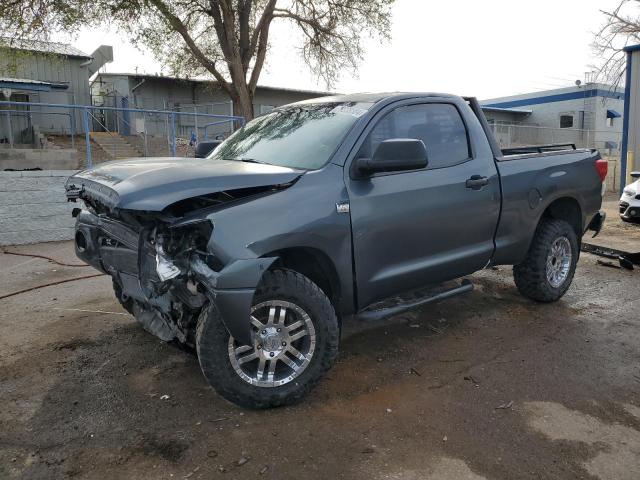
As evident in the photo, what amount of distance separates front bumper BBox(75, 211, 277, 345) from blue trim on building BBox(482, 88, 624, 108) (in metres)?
35.3

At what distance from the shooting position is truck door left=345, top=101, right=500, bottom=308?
349 cm

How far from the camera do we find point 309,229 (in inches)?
124

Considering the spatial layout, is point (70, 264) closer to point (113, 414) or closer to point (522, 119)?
point (113, 414)

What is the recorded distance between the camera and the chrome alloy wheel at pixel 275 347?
3.02 meters

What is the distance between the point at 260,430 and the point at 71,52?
2472cm

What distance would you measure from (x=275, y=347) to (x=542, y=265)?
300 centimetres

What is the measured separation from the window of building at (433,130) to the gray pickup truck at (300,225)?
0.5 inches

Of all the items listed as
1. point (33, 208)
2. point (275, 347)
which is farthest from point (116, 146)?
point (275, 347)

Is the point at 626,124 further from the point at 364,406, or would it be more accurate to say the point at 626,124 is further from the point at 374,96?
the point at 364,406

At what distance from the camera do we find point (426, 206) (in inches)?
149

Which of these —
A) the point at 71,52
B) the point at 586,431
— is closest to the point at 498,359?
the point at 586,431

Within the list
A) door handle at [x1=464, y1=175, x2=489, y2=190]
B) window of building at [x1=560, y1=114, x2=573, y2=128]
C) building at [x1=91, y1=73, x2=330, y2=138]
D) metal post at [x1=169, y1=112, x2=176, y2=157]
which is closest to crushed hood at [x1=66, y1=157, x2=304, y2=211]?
door handle at [x1=464, y1=175, x2=489, y2=190]

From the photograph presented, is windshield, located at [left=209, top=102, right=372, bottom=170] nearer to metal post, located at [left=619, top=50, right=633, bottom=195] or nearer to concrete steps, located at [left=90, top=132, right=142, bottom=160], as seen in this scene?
concrete steps, located at [left=90, top=132, right=142, bottom=160]

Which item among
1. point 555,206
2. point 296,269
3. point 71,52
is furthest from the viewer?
point 71,52
